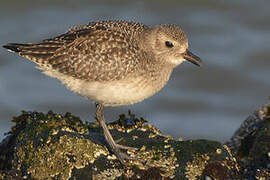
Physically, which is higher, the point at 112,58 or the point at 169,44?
the point at 169,44

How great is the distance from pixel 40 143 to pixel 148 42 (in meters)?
2.59

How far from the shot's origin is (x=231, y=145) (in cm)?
1055

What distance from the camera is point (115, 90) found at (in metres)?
8.49

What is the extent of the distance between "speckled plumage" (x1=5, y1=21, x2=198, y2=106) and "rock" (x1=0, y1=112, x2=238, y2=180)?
0.72 m

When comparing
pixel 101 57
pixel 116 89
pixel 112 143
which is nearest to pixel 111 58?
pixel 101 57

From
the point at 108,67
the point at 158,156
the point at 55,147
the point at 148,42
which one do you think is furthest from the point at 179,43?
the point at 55,147

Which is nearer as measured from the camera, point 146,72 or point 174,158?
point 174,158

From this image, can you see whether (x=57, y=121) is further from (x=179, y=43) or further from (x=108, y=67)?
(x=179, y=43)

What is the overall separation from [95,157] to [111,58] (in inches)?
70.6

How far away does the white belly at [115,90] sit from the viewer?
8.48 meters

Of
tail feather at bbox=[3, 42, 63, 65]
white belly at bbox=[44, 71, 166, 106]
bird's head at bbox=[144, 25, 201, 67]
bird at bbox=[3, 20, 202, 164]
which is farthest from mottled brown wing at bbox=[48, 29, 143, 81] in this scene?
bird's head at bbox=[144, 25, 201, 67]

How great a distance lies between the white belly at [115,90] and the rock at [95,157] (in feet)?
2.00

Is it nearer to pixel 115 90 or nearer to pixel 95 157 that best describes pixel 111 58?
pixel 115 90

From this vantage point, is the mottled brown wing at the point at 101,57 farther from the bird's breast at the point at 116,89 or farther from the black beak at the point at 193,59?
the black beak at the point at 193,59
